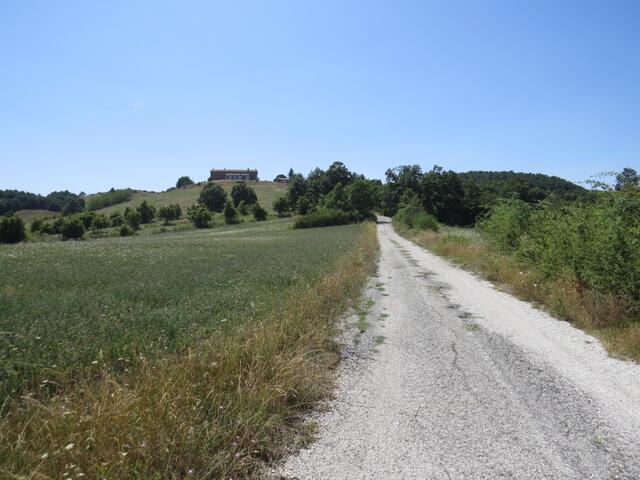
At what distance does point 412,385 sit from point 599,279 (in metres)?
6.06

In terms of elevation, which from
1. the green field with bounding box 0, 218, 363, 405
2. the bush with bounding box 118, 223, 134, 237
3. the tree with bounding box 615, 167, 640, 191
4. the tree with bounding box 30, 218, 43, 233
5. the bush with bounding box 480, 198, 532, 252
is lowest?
the bush with bounding box 118, 223, 134, 237

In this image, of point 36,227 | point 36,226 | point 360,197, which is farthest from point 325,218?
point 36,226

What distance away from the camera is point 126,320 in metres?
6.99

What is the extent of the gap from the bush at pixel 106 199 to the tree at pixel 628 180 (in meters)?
168

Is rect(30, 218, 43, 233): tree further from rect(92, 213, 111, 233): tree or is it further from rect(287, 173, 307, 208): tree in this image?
rect(287, 173, 307, 208): tree

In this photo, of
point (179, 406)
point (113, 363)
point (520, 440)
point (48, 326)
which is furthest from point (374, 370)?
point (48, 326)

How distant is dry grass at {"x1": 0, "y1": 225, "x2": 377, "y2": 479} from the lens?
10.8 feet

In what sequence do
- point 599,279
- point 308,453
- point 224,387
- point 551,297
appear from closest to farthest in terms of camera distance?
point 308,453 → point 224,387 → point 599,279 → point 551,297

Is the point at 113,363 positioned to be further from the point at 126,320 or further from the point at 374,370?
the point at 374,370

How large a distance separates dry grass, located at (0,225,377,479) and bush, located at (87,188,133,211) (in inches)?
6628

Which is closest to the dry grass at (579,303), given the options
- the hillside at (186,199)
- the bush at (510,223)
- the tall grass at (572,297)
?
the tall grass at (572,297)

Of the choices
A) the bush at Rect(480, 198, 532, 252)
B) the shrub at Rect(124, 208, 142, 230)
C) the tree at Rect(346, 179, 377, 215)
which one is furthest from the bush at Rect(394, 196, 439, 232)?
the shrub at Rect(124, 208, 142, 230)

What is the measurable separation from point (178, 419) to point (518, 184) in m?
100

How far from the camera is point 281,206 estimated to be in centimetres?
11638
